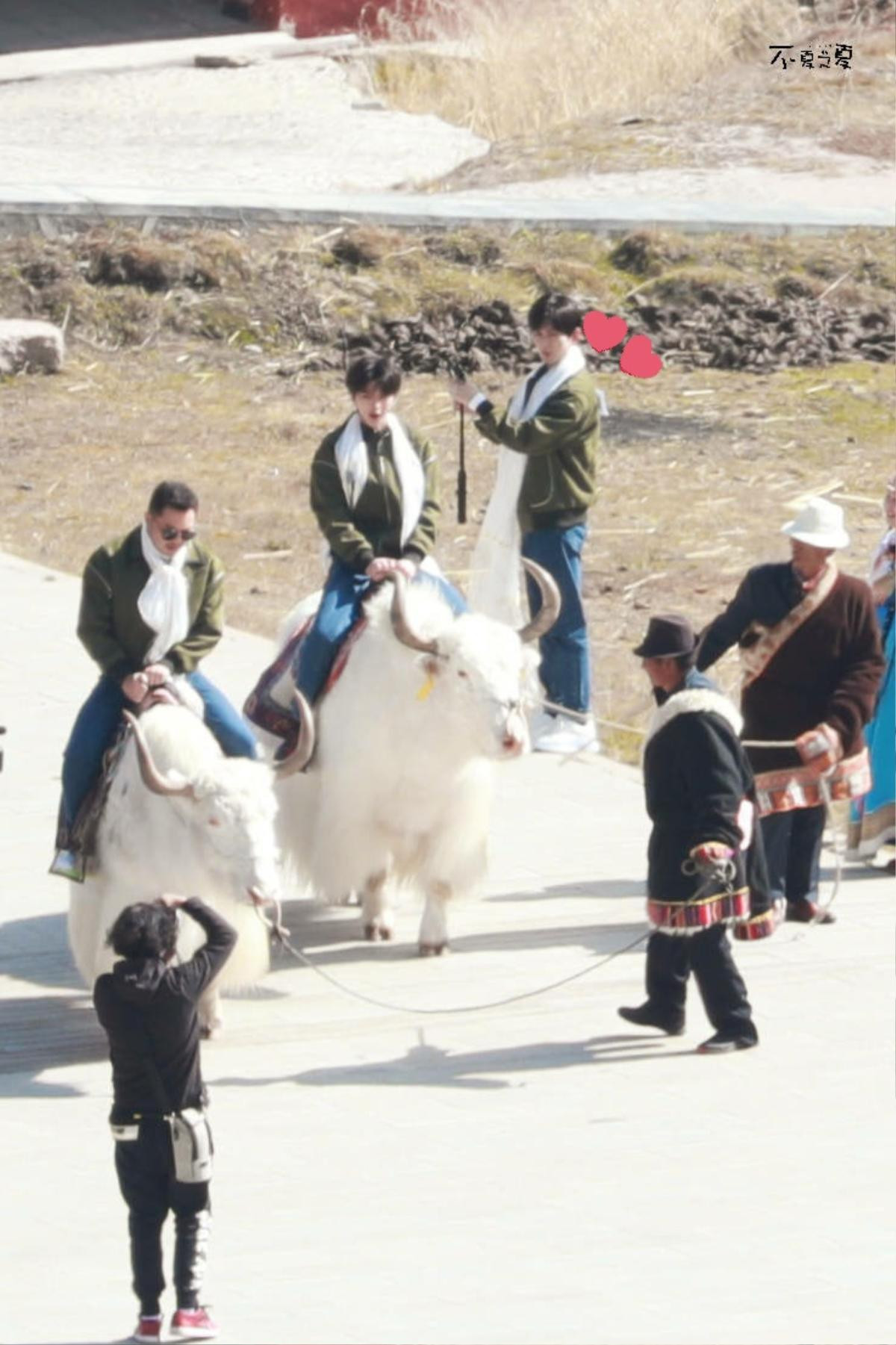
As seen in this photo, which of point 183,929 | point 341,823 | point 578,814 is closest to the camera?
point 183,929

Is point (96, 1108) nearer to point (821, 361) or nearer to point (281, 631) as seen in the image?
point (281, 631)

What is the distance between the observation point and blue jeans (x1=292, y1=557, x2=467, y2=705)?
10.8 meters

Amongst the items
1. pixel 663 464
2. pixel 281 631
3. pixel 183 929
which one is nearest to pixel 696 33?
pixel 663 464

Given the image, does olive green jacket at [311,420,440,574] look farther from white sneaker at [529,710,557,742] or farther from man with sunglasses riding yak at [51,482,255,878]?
white sneaker at [529,710,557,742]

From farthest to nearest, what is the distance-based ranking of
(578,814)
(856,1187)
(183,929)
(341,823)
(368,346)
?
(368,346), (578,814), (341,823), (183,929), (856,1187)

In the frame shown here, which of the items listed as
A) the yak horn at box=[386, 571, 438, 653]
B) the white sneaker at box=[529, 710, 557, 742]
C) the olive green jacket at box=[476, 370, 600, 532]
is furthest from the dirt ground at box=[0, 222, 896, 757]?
the yak horn at box=[386, 571, 438, 653]

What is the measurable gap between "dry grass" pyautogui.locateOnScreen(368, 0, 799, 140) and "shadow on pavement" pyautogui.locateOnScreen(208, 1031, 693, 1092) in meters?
18.3

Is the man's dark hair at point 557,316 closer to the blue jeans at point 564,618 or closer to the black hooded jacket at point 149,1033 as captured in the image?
the blue jeans at point 564,618

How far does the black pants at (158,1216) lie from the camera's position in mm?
7344

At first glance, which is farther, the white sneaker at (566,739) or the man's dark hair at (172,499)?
the white sneaker at (566,739)

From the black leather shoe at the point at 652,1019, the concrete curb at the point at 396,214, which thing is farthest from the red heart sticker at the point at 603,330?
the black leather shoe at the point at 652,1019

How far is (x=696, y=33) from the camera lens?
94.9 feet

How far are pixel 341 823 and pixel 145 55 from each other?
1978cm

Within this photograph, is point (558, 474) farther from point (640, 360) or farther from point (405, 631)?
point (640, 360)
